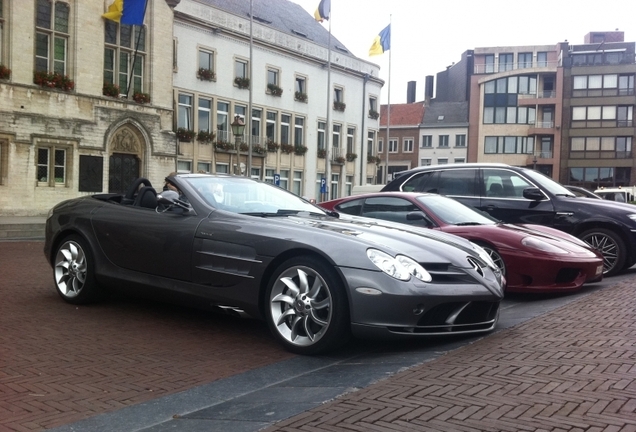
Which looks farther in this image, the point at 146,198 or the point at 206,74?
the point at 206,74

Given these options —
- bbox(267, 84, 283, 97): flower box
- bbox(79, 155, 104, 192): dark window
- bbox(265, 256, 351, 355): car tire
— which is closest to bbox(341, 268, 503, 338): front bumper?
bbox(265, 256, 351, 355): car tire

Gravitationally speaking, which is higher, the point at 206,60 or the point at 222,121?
the point at 206,60

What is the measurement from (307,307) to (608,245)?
6.55m

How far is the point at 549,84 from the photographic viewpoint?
79938 millimetres

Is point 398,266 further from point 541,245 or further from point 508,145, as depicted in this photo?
point 508,145

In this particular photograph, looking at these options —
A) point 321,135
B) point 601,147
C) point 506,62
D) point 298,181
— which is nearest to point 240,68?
point 298,181

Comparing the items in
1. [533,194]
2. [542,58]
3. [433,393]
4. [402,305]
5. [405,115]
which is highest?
[542,58]

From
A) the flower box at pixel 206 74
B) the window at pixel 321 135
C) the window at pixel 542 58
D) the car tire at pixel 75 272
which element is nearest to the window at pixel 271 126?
the window at pixel 321 135

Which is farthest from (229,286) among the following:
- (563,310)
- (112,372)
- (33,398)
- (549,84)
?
(549,84)

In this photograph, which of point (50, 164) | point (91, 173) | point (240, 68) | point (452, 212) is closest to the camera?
point (452, 212)

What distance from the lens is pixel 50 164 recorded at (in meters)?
30.3

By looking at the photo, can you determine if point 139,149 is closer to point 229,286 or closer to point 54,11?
point 54,11

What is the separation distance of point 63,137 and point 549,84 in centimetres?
6167

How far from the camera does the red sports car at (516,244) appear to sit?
833 centimetres
